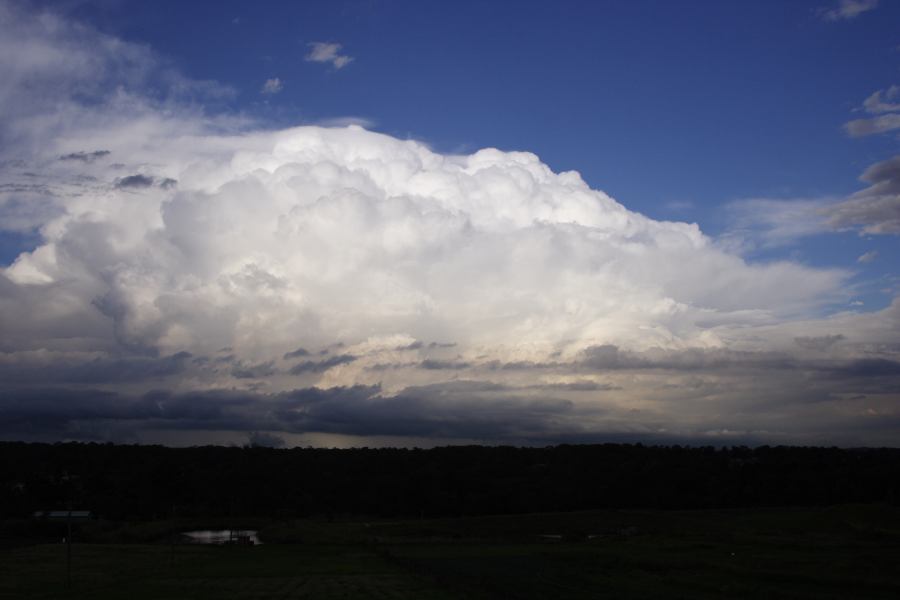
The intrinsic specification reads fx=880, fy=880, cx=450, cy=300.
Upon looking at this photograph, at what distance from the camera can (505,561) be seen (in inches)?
3044

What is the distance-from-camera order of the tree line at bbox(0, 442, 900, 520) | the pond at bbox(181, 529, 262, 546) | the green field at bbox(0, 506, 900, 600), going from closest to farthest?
the green field at bbox(0, 506, 900, 600), the pond at bbox(181, 529, 262, 546), the tree line at bbox(0, 442, 900, 520)

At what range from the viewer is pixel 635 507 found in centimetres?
16888

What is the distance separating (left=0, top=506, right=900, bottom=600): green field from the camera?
2128 inches

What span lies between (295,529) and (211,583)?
65.3 m

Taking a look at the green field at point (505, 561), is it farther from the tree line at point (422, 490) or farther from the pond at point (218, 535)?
the tree line at point (422, 490)

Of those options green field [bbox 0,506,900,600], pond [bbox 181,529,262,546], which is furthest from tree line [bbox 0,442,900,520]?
green field [bbox 0,506,900,600]

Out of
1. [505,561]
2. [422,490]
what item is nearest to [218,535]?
[422,490]

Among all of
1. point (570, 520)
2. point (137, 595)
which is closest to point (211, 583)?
point (137, 595)

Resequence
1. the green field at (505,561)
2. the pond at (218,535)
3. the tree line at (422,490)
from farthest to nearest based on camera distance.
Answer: the tree line at (422,490)
the pond at (218,535)
the green field at (505,561)

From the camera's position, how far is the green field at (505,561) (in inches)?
2128

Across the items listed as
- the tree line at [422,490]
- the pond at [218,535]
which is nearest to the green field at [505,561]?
the pond at [218,535]

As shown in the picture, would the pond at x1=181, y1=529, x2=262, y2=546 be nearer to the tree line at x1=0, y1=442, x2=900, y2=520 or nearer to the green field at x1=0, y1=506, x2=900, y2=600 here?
the green field at x1=0, y1=506, x2=900, y2=600

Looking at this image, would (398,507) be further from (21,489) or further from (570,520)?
(21,489)

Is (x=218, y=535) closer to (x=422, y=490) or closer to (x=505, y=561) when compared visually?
(x=422, y=490)
